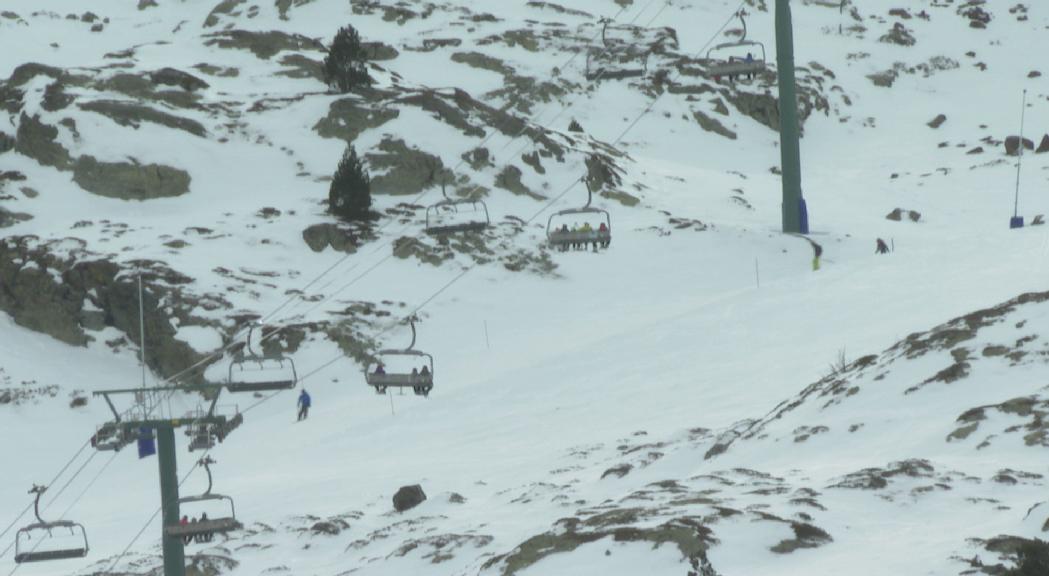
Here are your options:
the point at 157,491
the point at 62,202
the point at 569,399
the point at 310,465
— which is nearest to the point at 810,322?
the point at 569,399

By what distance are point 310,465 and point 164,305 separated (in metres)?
11.9

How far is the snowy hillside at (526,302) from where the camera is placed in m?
23.1

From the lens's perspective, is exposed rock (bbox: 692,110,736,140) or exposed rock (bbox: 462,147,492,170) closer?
exposed rock (bbox: 462,147,492,170)

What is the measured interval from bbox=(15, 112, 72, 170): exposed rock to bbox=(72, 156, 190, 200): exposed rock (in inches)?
28.3

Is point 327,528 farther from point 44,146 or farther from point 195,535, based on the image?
point 44,146

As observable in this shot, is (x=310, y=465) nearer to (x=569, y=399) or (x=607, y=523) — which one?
(x=569, y=399)

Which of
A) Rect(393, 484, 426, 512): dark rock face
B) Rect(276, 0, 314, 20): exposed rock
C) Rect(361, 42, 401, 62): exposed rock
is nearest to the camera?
Rect(393, 484, 426, 512): dark rock face

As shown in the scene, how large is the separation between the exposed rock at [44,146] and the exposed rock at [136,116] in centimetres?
211

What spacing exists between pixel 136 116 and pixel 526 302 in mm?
18497

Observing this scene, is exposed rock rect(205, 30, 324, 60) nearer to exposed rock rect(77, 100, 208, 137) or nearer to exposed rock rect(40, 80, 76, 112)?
exposed rock rect(77, 100, 208, 137)

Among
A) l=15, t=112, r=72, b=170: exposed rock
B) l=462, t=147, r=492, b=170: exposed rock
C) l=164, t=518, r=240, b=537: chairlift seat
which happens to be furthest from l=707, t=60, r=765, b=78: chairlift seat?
l=15, t=112, r=72, b=170: exposed rock

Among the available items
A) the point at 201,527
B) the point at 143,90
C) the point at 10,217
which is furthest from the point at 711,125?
the point at 201,527

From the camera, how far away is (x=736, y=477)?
79.1 feet

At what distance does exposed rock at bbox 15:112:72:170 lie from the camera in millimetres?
52188
